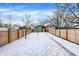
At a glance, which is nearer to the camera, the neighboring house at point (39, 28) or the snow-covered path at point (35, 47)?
the snow-covered path at point (35, 47)

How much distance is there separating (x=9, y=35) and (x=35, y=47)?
0.74 metres

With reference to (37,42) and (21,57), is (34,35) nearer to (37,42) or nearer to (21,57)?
(37,42)

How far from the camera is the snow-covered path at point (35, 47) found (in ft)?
12.8

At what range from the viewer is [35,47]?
4.03 meters

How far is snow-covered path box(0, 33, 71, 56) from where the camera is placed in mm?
3912

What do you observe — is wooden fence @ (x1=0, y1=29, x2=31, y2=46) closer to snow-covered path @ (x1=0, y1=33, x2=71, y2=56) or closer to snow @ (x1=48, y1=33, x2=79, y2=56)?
snow-covered path @ (x1=0, y1=33, x2=71, y2=56)

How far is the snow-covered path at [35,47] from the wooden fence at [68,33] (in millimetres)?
206

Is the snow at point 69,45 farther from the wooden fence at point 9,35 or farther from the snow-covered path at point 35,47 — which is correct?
the wooden fence at point 9,35

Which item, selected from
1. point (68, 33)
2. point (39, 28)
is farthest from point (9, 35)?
point (68, 33)

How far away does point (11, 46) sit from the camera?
4.09 meters

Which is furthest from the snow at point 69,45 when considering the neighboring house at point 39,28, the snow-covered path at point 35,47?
the neighboring house at point 39,28

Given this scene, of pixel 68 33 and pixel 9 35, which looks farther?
pixel 9 35

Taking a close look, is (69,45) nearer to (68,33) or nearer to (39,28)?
(68,33)

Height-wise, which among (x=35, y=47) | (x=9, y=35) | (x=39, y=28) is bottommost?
(x=35, y=47)
